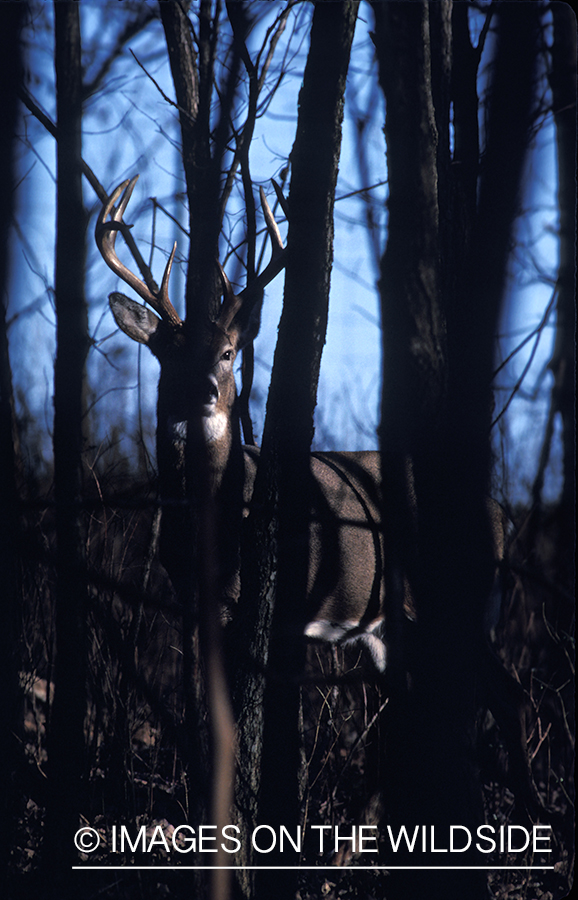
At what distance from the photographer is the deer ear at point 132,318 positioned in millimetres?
2479

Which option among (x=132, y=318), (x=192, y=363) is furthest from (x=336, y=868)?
(x=132, y=318)

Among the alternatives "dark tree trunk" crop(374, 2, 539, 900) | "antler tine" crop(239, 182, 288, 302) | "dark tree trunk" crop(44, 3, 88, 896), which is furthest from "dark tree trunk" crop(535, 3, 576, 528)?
"dark tree trunk" crop(44, 3, 88, 896)

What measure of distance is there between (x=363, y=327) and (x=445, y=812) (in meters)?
1.61

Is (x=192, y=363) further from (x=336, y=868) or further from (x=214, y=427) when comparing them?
(x=336, y=868)

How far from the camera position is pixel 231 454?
2.48m

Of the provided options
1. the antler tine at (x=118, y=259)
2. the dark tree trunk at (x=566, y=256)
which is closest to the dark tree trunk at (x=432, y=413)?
the dark tree trunk at (x=566, y=256)

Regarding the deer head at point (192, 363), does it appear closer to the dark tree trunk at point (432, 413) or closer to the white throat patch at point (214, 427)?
the white throat patch at point (214, 427)

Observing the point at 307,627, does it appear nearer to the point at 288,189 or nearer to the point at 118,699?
the point at 118,699

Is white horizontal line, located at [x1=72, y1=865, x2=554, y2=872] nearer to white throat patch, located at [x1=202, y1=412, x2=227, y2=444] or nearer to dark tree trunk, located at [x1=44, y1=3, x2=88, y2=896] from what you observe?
dark tree trunk, located at [x1=44, y1=3, x2=88, y2=896]

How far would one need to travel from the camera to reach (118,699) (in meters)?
2.42

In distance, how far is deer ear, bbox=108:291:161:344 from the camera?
248 cm

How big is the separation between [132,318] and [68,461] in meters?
0.56

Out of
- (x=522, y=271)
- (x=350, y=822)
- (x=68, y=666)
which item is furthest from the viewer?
(x=522, y=271)

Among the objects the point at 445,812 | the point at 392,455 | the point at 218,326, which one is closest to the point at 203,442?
the point at 218,326
